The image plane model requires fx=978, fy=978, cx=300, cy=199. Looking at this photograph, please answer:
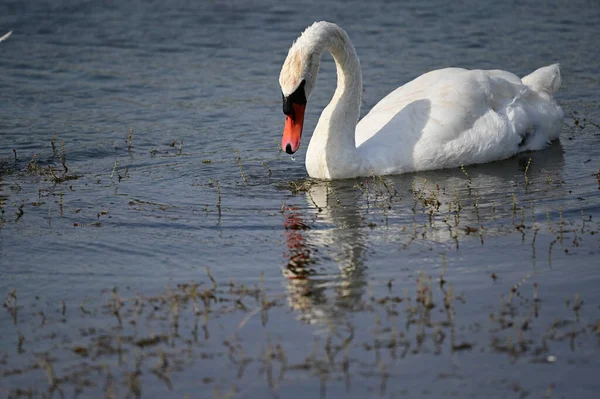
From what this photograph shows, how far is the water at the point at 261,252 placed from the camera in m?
5.27

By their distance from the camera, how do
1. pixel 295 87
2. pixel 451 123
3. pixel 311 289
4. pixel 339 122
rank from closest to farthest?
pixel 311 289
pixel 295 87
pixel 339 122
pixel 451 123

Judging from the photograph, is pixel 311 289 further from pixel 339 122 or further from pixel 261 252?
pixel 339 122

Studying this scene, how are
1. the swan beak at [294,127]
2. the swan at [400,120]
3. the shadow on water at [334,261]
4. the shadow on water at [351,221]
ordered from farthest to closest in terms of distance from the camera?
1. the swan at [400,120]
2. the swan beak at [294,127]
3. the shadow on water at [351,221]
4. the shadow on water at [334,261]

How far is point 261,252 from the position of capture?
741 centimetres

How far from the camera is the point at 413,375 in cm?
515

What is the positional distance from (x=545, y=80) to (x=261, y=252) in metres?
5.55

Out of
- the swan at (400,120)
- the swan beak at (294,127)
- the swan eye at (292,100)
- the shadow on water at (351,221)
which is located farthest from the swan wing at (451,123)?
the swan eye at (292,100)

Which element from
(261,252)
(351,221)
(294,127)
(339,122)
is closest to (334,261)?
(261,252)

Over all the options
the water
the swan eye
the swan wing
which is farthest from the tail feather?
the swan eye

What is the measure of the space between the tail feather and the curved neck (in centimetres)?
240

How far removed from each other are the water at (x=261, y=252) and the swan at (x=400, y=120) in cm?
24

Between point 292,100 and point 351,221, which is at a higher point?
point 292,100

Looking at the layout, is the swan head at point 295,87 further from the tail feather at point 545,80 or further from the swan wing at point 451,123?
the tail feather at point 545,80

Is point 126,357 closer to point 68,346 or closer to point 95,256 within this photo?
point 68,346
